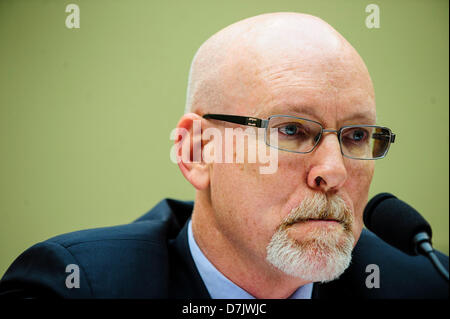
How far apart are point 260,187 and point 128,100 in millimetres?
846

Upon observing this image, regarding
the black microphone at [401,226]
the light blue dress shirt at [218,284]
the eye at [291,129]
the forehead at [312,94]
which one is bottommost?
the light blue dress shirt at [218,284]

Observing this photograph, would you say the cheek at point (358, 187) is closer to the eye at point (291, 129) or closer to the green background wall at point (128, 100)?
the eye at point (291, 129)

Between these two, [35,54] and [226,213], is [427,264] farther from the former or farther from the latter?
[35,54]

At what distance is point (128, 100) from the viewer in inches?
63.0

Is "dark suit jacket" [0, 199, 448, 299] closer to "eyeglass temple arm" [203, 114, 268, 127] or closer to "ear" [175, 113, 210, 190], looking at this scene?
"ear" [175, 113, 210, 190]

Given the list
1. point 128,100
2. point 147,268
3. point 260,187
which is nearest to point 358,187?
point 260,187

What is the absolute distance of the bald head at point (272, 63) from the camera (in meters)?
0.97

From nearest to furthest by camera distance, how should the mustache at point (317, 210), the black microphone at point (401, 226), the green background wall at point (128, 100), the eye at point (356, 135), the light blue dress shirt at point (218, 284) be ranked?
the black microphone at point (401, 226)
the mustache at point (317, 210)
the eye at point (356, 135)
the light blue dress shirt at point (218, 284)
the green background wall at point (128, 100)

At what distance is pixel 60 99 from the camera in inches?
57.8

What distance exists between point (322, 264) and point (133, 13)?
115cm

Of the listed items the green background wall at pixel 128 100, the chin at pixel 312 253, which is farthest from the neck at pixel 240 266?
the green background wall at pixel 128 100

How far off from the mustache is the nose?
24mm

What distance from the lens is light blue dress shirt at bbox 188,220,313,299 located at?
114cm
